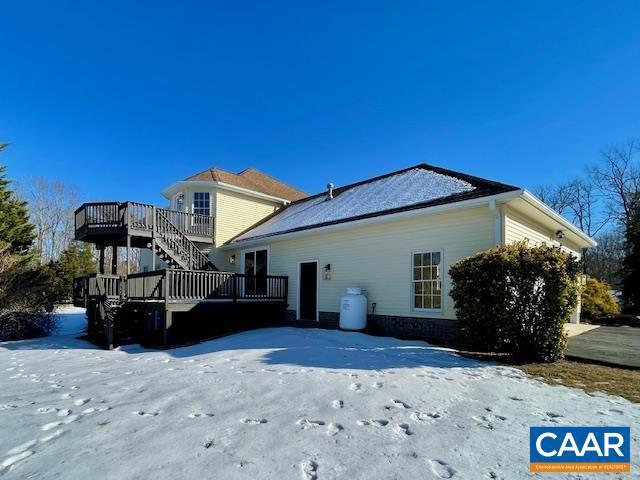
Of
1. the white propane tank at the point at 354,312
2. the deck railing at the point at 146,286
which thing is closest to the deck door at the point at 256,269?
the deck railing at the point at 146,286

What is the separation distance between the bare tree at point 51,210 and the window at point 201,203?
82.2 feet

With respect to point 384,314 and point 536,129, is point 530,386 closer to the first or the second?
point 384,314

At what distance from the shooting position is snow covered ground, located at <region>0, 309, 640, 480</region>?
2809 millimetres

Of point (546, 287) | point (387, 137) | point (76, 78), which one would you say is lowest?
point (546, 287)

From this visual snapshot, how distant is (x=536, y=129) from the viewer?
1546 centimetres

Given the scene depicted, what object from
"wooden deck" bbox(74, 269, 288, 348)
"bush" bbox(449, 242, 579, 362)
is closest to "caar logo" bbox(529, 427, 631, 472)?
"bush" bbox(449, 242, 579, 362)

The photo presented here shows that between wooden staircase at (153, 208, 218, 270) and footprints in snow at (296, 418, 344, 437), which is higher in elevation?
wooden staircase at (153, 208, 218, 270)

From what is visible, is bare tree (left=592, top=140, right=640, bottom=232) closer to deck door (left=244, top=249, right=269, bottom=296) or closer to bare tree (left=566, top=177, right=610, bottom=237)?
bare tree (left=566, top=177, right=610, bottom=237)

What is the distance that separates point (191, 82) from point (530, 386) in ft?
52.7

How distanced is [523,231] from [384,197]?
4092 millimetres

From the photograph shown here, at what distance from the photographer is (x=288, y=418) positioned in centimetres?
374

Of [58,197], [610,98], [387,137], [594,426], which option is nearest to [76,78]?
[387,137]

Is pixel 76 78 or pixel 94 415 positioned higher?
pixel 76 78

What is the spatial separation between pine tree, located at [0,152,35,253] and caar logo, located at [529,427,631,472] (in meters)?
21.5
